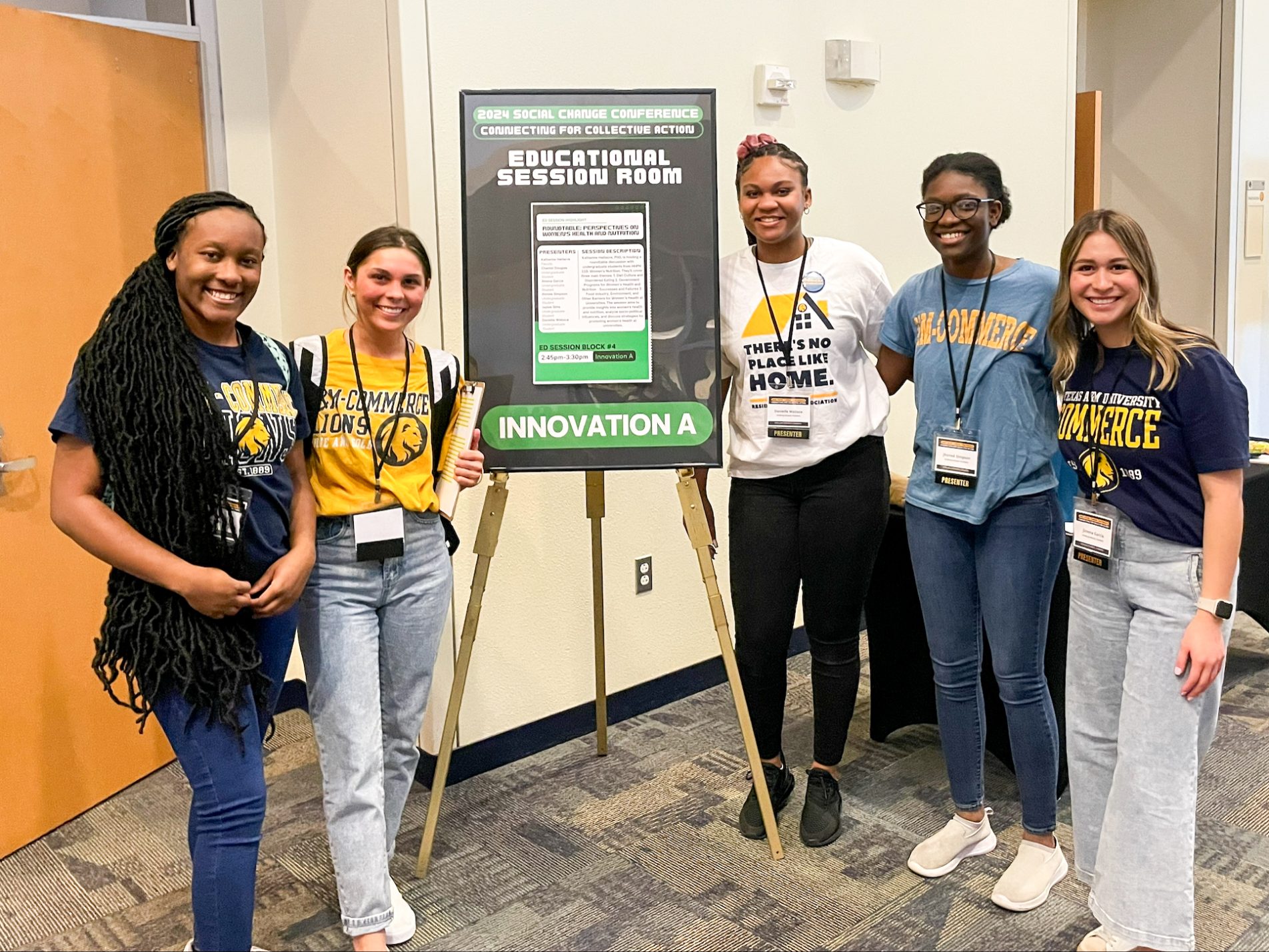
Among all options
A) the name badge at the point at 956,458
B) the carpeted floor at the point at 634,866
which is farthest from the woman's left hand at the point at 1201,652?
the carpeted floor at the point at 634,866

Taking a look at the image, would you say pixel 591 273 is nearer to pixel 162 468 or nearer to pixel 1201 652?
pixel 162 468

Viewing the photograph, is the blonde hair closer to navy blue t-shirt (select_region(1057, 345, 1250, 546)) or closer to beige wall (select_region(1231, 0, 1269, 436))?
navy blue t-shirt (select_region(1057, 345, 1250, 546))

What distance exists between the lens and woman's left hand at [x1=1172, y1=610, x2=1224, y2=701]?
1.83m

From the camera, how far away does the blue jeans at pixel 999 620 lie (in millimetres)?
2229

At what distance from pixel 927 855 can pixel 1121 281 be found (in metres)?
1.34

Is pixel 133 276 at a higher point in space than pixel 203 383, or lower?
higher

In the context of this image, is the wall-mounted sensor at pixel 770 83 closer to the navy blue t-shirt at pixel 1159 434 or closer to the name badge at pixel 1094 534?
the navy blue t-shirt at pixel 1159 434

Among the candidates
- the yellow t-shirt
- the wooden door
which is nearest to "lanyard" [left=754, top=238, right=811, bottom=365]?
the yellow t-shirt

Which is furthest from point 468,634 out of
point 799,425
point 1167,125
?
point 1167,125

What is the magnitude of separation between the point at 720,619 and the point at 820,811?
1.85 feet

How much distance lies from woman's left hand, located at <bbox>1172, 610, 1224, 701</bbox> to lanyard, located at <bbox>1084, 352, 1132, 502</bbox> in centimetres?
28

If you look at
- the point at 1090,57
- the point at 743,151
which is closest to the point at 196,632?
the point at 743,151

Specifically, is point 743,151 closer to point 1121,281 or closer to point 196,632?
point 1121,281

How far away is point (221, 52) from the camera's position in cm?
311
